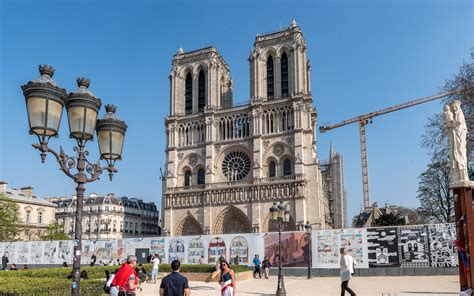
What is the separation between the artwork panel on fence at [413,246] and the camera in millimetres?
22453

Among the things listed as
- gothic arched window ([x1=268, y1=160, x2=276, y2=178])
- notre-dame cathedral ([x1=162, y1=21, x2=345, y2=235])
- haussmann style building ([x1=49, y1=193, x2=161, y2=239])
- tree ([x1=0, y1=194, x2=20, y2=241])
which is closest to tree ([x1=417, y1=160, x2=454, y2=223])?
notre-dame cathedral ([x1=162, y1=21, x2=345, y2=235])

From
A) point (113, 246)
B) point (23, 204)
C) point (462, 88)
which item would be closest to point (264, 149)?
point (113, 246)

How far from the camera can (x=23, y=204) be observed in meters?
54.2

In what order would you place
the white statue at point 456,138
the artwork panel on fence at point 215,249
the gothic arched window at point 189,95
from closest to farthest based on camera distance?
the white statue at point 456,138 < the artwork panel on fence at point 215,249 < the gothic arched window at point 189,95

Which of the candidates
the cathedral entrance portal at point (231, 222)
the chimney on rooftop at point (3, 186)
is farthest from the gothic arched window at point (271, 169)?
the chimney on rooftop at point (3, 186)

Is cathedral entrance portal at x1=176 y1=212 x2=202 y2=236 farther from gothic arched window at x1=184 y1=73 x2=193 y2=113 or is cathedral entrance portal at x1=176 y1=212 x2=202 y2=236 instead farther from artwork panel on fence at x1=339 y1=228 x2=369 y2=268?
artwork panel on fence at x1=339 y1=228 x2=369 y2=268

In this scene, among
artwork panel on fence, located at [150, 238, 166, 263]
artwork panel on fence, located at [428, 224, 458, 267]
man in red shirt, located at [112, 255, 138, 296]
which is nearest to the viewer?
man in red shirt, located at [112, 255, 138, 296]

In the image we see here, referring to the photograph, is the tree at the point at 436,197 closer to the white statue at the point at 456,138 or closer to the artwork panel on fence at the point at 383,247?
the artwork panel on fence at the point at 383,247

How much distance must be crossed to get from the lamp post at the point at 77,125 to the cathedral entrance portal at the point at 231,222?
3795 cm

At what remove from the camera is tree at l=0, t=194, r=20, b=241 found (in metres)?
41.1

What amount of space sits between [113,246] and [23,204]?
1131 inches

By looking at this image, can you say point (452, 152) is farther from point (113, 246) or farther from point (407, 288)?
point (113, 246)

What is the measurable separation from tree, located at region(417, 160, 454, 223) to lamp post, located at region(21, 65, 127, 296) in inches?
1366

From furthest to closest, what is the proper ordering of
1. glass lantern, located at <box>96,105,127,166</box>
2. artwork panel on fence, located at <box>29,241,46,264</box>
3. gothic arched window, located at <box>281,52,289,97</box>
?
1. gothic arched window, located at <box>281,52,289,97</box>
2. artwork panel on fence, located at <box>29,241,46,264</box>
3. glass lantern, located at <box>96,105,127,166</box>
